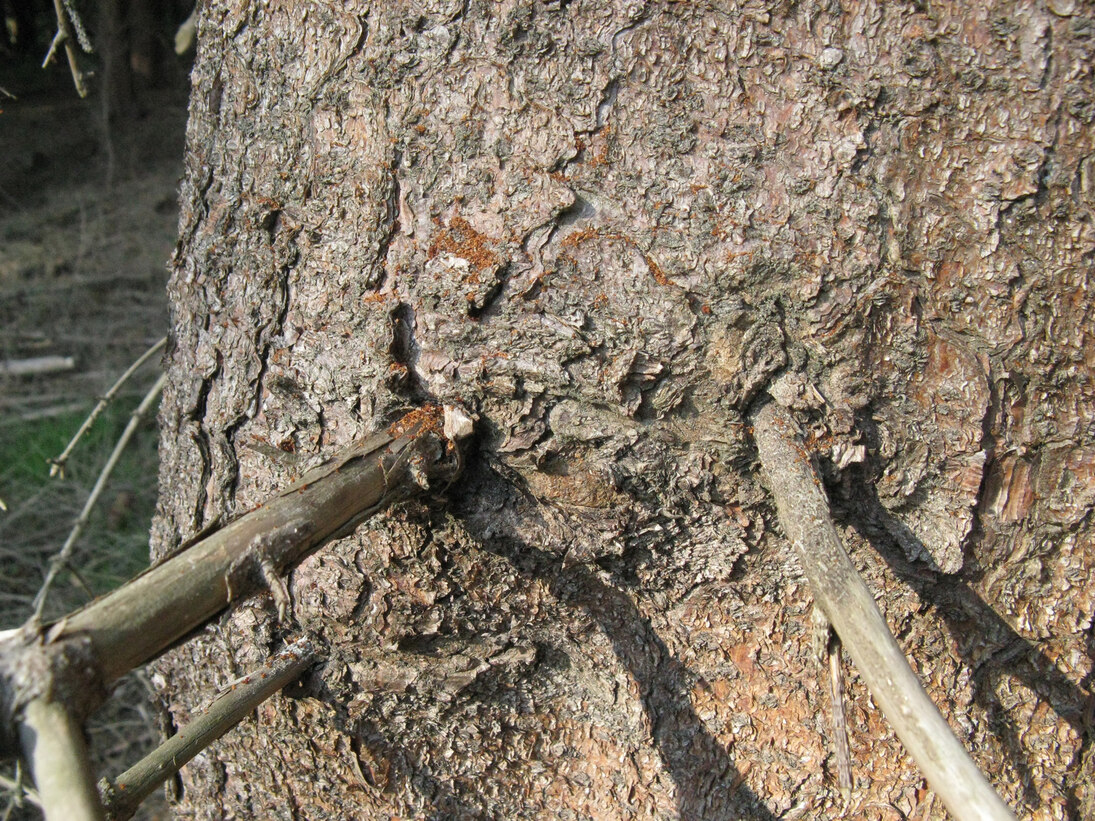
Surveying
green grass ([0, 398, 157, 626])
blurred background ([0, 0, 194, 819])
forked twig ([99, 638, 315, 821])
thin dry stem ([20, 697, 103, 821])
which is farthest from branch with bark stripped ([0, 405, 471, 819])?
green grass ([0, 398, 157, 626])

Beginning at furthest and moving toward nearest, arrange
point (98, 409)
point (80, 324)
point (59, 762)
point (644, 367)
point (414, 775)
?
1. point (80, 324)
2. point (98, 409)
3. point (414, 775)
4. point (644, 367)
5. point (59, 762)

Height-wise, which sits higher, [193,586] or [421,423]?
[421,423]

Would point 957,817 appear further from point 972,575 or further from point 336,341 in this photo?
point 336,341

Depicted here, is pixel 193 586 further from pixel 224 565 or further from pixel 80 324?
pixel 80 324

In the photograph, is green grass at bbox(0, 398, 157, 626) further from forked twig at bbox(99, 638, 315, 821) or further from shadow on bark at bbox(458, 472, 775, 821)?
shadow on bark at bbox(458, 472, 775, 821)

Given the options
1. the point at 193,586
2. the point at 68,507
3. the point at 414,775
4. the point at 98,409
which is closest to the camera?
the point at 193,586

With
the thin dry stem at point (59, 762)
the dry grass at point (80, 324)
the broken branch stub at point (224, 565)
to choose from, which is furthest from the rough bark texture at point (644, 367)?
the dry grass at point (80, 324)

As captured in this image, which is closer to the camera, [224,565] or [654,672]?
[224,565]

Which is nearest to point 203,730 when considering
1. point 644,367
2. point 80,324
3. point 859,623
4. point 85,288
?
point 644,367
